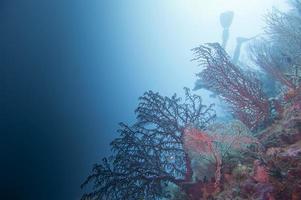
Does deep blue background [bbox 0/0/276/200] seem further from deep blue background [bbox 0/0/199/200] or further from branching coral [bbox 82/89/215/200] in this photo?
branching coral [bbox 82/89/215/200]

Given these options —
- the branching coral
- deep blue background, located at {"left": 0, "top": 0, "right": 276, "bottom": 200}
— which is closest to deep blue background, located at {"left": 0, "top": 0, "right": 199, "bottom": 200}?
deep blue background, located at {"left": 0, "top": 0, "right": 276, "bottom": 200}

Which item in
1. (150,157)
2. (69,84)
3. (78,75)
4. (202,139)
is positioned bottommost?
(202,139)

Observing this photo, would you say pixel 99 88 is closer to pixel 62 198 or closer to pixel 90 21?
pixel 90 21

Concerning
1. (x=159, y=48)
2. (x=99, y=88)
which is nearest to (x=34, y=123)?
(x=99, y=88)

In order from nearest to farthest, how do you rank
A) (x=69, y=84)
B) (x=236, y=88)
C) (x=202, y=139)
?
(x=202, y=139), (x=236, y=88), (x=69, y=84)

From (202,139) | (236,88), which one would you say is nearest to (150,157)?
(202,139)

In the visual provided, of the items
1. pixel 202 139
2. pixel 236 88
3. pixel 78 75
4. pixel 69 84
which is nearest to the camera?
pixel 202 139

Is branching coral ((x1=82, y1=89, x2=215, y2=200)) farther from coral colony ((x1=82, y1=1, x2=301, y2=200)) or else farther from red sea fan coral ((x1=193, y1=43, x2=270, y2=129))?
red sea fan coral ((x1=193, y1=43, x2=270, y2=129))

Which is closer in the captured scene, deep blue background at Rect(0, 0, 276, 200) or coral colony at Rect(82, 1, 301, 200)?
coral colony at Rect(82, 1, 301, 200)

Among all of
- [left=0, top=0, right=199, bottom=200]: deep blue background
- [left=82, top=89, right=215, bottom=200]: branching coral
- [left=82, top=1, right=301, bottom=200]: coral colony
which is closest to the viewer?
[left=82, top=1, right=301, bottom=200]: coral colony

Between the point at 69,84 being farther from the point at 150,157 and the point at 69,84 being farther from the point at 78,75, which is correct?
the point at 150,157

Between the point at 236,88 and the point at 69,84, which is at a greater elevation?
the point at 69,84

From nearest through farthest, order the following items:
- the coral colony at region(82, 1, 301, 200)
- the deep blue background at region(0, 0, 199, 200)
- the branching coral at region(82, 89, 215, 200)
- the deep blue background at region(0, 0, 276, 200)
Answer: the coral colony at region(82, 1, 301, 200)
the branching coral at region(82, 89, 215, 200)
the deep blue background at region(0, 0, 276, 200)
the deep blue background at region(0, 0, 199, 200)

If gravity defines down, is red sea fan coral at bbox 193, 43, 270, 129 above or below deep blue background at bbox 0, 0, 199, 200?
below
